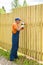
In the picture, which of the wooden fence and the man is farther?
the man

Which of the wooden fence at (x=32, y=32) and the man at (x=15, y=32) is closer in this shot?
the wooden fence at (x=32, y=32)

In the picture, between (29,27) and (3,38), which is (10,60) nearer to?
(29,27)

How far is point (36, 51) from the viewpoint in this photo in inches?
449

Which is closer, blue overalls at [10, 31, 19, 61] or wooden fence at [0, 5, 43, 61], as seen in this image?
wooden fence at [0, 5, 43, 61]

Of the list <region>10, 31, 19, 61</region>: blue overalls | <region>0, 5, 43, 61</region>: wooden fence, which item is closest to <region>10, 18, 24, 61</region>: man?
<region>10, 31, 19, 61</region>: blue overalls

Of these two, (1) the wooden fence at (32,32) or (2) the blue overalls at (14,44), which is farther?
(2) the blue overalls at (14,44)

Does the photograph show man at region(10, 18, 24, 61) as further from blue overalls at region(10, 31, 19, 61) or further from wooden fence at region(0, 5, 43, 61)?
wooden fence at region(0, 5, 43, 61)

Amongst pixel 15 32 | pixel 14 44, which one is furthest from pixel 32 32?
pixel 14 44

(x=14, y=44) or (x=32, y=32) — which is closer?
(x=32, y=32)

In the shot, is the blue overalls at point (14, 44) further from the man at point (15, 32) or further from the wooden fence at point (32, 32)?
the wooden fence at point (32, 32)

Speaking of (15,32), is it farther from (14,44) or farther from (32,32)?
(32,32)

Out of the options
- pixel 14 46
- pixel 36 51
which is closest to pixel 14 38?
pixel 14 46

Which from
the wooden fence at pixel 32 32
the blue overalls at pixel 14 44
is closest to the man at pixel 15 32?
the blue overalls at pixel 14 44

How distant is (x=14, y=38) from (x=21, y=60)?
977mm
